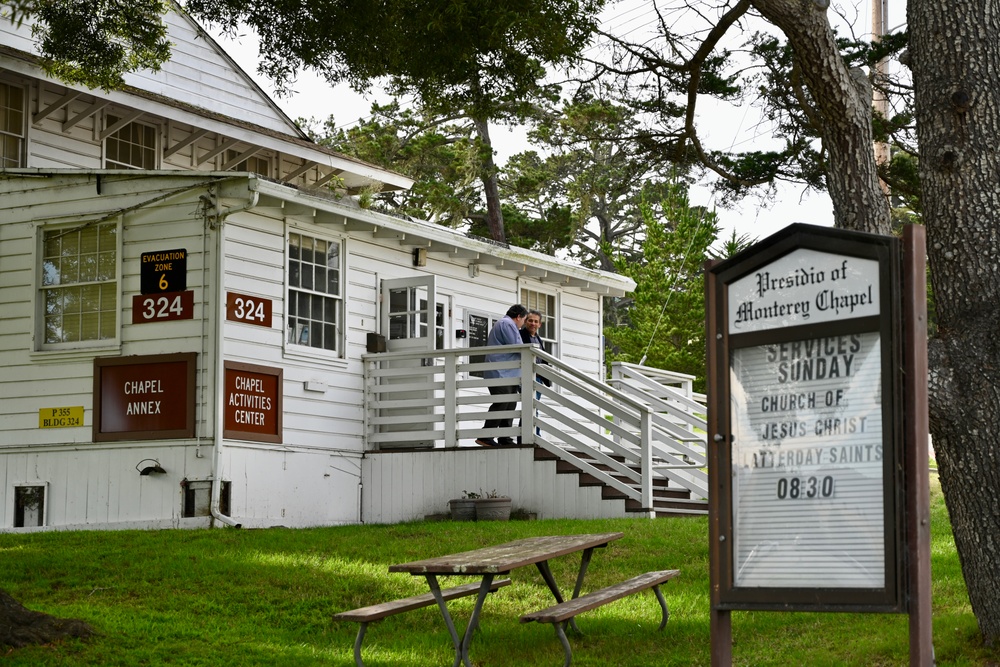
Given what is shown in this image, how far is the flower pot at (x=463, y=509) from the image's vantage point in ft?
48.4

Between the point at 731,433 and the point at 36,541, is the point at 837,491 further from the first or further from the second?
the point at 36,541

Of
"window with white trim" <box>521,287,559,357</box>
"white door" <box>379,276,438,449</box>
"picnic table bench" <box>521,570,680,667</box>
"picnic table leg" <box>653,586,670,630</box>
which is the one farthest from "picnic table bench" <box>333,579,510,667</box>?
"window with white trim" <box>521,287,559,357</box>

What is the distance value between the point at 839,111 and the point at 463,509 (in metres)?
7.88

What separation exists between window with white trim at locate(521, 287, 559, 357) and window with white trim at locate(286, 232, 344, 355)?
4586mm

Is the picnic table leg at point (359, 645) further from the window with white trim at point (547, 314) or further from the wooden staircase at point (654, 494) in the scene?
the window with white trim at point (547, 314)

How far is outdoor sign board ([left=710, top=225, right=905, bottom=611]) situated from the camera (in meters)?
5.35

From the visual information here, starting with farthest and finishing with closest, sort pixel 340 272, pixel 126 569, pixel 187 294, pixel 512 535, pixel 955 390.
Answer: pixel 340 272 → pixel 187 294 → pixel 512 535 → pixel 126 569 → pixel 955 390

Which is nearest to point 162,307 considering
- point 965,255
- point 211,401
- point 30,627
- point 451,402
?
point 211,401

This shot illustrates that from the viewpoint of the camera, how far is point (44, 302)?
15039 mm

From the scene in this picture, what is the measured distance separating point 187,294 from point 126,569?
15.8 ft

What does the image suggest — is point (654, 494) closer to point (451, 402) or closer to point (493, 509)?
point (493, 509)

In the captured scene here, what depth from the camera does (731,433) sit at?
5785mm

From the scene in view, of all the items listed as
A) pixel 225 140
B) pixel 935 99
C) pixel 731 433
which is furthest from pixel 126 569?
pixel 225 140

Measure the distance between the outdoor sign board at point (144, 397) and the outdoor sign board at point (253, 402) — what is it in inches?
16.8
